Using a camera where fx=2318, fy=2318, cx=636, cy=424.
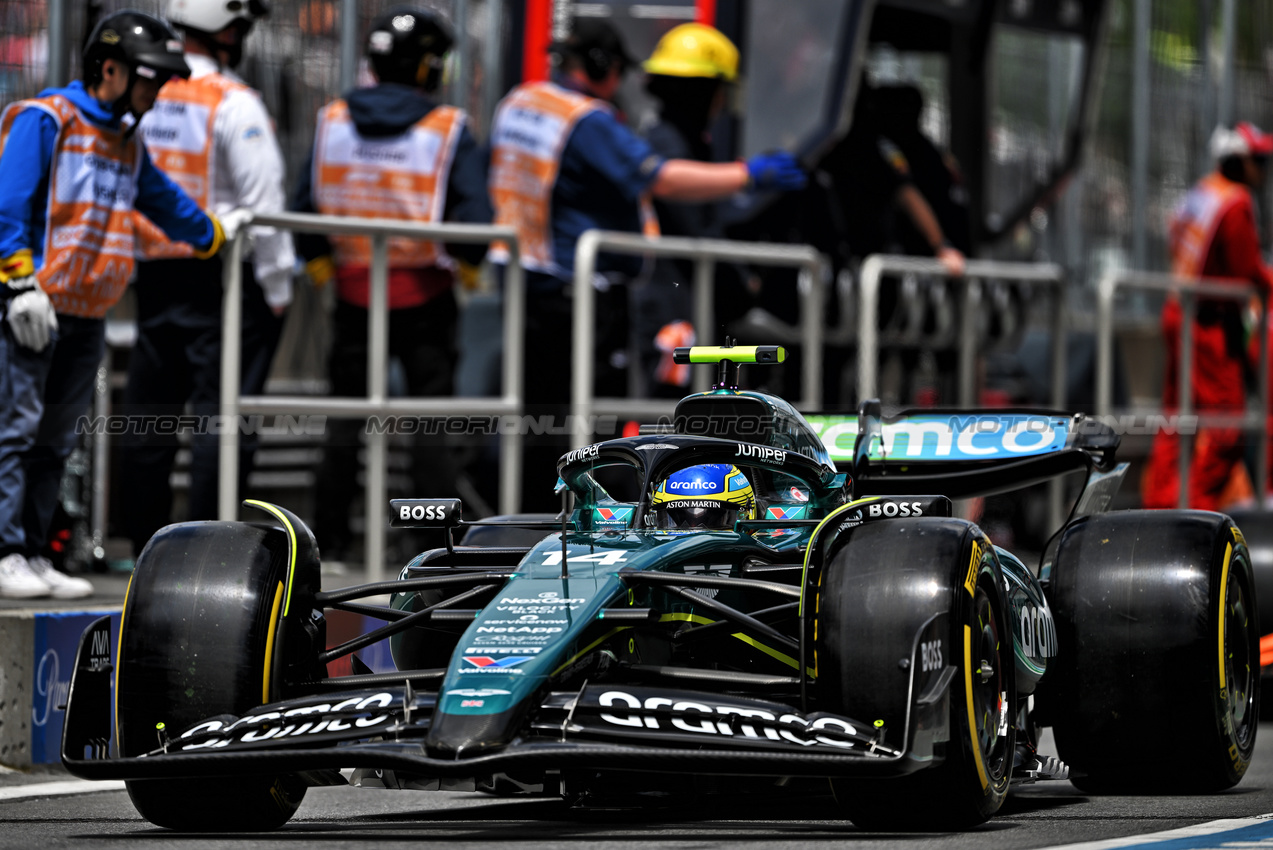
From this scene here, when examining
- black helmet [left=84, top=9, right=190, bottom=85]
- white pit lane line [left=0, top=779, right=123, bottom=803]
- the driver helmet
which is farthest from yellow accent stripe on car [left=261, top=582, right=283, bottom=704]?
black helmet [left=84, top=9, right=190, bottom=85]

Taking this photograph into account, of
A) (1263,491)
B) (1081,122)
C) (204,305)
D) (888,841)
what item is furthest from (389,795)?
(1081,122)

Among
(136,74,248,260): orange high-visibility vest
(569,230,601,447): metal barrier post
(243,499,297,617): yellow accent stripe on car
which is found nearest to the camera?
(243,499,297,617): yellow accent stripe on car

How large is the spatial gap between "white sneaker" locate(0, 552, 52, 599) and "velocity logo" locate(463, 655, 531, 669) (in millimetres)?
3527

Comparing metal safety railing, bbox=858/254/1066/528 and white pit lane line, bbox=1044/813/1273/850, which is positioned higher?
metal safety railing, bbox=858/254/1066/528

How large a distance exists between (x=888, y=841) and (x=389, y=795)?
2501 millimetres

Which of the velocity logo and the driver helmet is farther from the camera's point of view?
the driver helmet

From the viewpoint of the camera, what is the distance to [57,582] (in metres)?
9.36

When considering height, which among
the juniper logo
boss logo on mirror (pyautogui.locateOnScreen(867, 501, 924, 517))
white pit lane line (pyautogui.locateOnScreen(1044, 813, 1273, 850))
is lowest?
white pit lane line (pyautogui.locateOnScreen(1044, 813, 1273, 850))

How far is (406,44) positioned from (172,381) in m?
2.14

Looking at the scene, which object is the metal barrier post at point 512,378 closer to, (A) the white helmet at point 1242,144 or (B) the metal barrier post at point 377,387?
(B) the metal barrier post at point 377,387

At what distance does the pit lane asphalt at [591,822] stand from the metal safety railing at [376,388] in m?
2.42

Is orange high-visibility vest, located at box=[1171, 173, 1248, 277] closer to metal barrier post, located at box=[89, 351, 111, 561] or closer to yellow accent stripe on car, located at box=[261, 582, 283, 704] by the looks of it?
metal barrier post, located at box=[89, 351, 111, 561]

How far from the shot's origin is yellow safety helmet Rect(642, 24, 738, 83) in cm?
1295

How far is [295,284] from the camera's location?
44.1 ft
